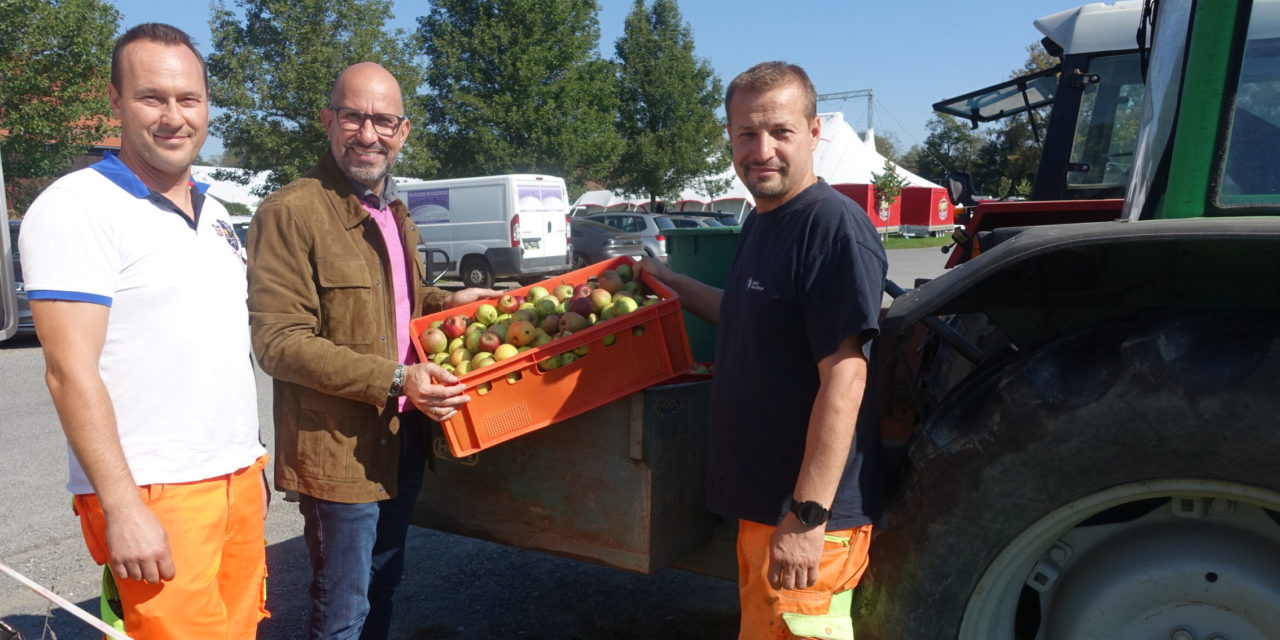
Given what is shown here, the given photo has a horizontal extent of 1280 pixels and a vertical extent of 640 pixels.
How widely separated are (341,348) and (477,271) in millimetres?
16977

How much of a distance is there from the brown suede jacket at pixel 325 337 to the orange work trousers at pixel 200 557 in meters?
0.19

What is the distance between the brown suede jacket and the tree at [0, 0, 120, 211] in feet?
57.7

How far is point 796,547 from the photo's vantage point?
201 centimetres

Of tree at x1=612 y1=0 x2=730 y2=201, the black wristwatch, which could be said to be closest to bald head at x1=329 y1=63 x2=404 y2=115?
the black wristwatch

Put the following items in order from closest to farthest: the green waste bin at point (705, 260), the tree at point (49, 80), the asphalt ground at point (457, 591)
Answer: the asphalt ground at point (457, 591) → the green waste bin at point (705, 260) → the tree at point (49, 80)

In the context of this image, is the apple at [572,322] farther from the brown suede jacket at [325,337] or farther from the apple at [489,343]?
the brown suede jacket at [325,337]

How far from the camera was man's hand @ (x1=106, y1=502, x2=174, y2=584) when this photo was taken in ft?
6.34

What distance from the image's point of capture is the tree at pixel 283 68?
2184cm

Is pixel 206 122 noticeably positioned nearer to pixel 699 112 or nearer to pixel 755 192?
pixel 755 192

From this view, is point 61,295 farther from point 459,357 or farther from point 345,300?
point 459,357

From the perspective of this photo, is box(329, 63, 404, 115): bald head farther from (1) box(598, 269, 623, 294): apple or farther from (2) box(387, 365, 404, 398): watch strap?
(1) box(598, 269, 623, 294): apple

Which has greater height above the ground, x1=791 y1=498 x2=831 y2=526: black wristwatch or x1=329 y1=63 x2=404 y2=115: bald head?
x1=329 y1=63 x2=404 y2=115: bald head

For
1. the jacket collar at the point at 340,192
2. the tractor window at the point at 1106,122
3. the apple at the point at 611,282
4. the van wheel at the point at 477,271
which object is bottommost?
the van wheel at the point at 477,271

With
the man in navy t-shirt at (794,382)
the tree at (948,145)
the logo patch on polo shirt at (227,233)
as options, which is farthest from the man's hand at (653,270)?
the tree at (948,145)
